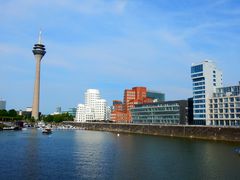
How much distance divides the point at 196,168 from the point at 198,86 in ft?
354

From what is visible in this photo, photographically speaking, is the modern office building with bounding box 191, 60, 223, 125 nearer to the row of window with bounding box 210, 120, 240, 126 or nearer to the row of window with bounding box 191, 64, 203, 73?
the row of window with bounding box 191, 64, 203, 73

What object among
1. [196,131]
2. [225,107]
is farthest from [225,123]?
[196,131]

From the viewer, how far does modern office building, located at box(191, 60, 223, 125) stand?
15475 cm

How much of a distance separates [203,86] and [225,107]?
657 inches

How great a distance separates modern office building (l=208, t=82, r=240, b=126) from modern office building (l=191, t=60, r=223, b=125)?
2497 mm

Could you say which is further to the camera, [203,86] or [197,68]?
[197,68]

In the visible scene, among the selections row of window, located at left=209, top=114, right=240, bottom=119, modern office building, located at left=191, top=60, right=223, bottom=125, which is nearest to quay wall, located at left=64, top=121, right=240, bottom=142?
modern office building, located at left=191, top=60, right=223, bottom=125

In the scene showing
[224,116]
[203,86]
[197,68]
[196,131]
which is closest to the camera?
[196,131]

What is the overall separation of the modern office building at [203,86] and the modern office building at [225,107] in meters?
2.50

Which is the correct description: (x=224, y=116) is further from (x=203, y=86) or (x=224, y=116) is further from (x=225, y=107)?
(x=203, y=86)

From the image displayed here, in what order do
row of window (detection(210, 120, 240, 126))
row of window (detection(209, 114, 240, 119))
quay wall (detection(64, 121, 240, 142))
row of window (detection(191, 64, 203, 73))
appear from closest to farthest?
quay wall (detection(64, 121, 240, 142)), row of window (detection(210, 120, 240, 126)), row of window (detection(209, 114, 240, 119)), row of window (detection(191, 64, 203, 73))

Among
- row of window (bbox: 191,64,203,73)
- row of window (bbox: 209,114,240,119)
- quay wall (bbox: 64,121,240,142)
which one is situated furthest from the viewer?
row of window (bbox: 191,64,203,73)

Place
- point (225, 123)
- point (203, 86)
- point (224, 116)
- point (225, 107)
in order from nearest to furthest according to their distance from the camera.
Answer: point (225, 123) → point (225, 107) → point (224, 116) → point (203, 86)

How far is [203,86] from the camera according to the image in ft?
514
